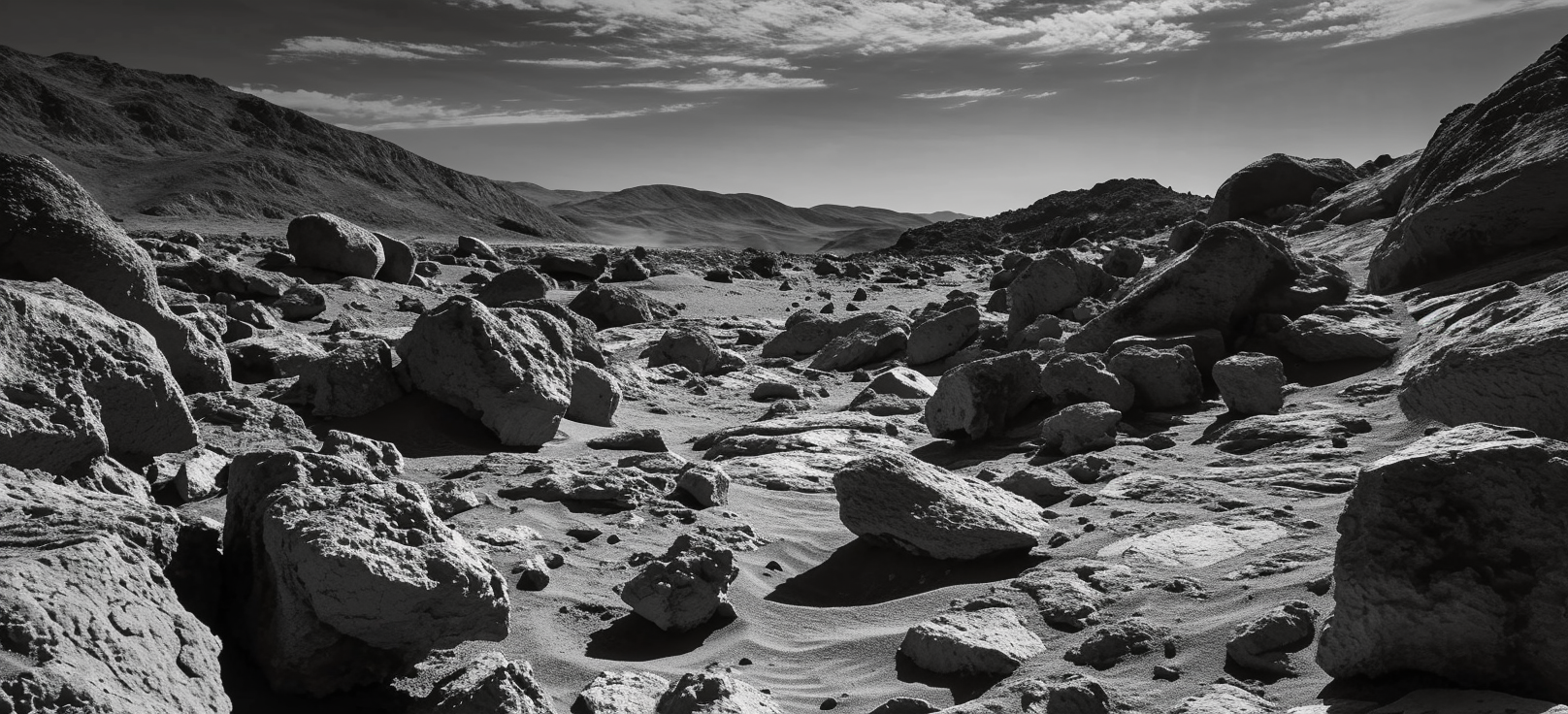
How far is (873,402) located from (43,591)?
5.60 meters

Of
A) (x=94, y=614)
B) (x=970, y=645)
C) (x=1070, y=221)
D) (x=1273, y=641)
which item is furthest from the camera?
(x=1070, y=221)

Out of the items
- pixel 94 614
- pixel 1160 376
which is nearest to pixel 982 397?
pixel 1160 376

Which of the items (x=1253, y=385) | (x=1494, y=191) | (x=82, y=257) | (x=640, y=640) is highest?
(x=1494, y=191)

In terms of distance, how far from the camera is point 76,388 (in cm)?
356

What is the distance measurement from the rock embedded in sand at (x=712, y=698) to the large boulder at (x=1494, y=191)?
664 cm

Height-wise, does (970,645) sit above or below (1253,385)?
below

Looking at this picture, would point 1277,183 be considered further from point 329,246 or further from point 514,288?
point 329,246

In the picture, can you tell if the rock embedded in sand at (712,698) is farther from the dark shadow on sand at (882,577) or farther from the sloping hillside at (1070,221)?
the sloping hillside at (1070,221)

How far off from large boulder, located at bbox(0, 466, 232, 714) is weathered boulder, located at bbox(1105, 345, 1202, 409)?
5.07 m

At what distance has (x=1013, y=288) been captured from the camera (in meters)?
10.2

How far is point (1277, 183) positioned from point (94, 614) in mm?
16453

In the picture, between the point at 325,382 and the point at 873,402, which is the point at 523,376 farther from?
the point at 873,402

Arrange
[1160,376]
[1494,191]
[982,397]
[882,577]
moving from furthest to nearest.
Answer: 1. [1494,191]
2. [1160,376]
3. [982,397]
4. [882,577]

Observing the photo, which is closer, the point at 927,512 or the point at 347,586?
the point at 347,586
